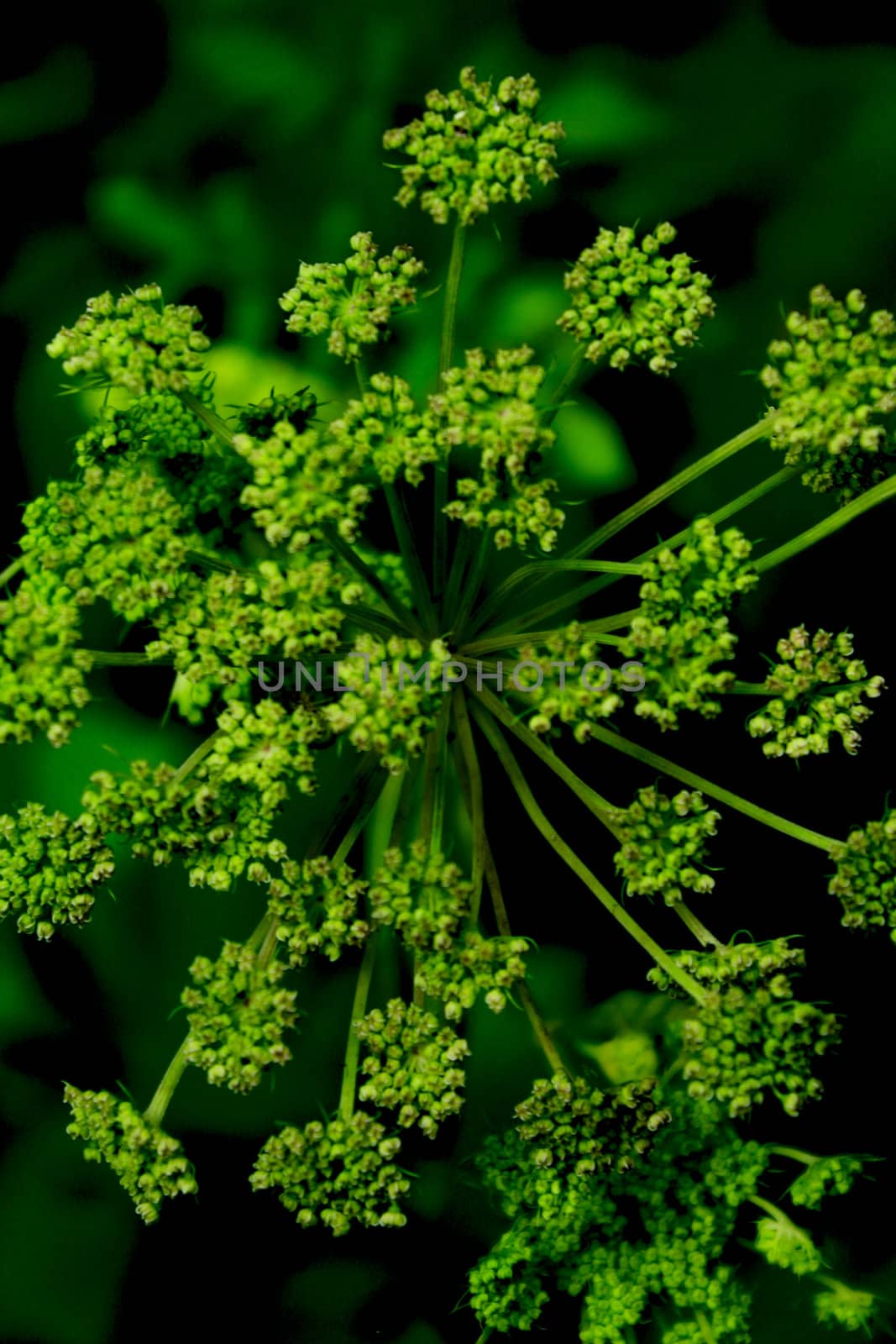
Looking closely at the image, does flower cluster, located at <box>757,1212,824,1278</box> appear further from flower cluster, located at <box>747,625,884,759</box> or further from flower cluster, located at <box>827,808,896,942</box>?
flower cluster, located at <box>747,625,884,759</box>

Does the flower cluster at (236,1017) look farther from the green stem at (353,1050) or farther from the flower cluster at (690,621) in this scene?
the flower cluster at (690,621)

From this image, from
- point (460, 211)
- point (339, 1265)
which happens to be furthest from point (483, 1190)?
point (460, 211)

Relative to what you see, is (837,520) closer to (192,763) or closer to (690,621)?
(690,621)

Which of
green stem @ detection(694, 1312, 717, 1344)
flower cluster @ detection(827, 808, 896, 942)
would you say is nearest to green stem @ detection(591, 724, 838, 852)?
flower cluster @ detection(827, 808, 896, 942)

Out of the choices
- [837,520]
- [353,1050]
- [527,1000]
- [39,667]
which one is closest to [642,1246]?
[527,1000]

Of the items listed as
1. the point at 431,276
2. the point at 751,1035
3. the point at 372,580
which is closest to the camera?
the point at 751,1035

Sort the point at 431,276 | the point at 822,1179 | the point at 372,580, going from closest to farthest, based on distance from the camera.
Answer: the point at 372,580
the point at 822,1179
the point at 431,276
